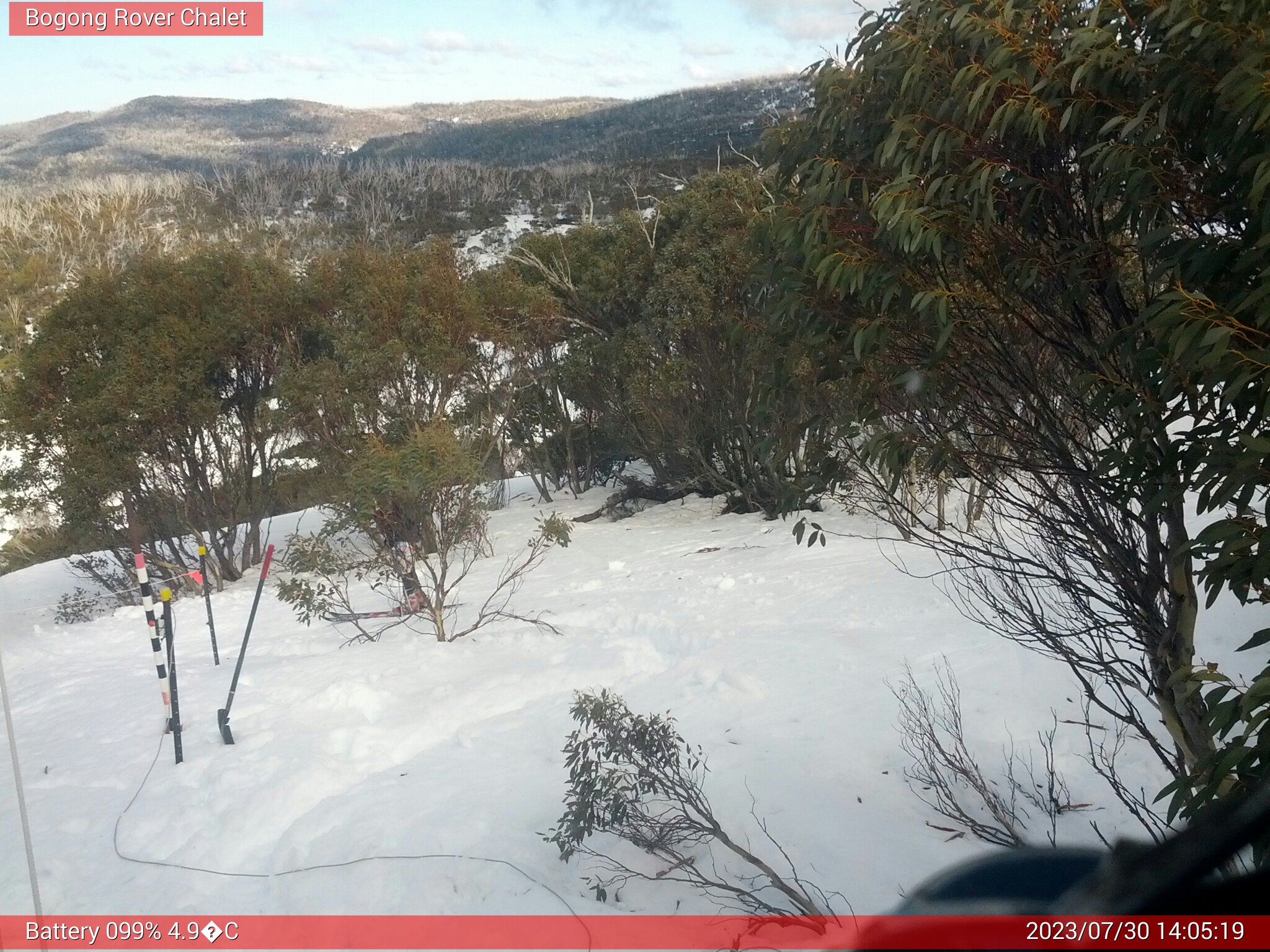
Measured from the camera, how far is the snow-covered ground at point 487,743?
3.69 m

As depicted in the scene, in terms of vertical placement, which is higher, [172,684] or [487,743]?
[172,684]

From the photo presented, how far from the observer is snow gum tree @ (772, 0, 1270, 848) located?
1.92 meters

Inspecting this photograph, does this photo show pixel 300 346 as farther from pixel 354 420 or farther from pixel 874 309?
pixel 874 309

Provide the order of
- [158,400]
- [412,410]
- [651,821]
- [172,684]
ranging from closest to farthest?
[651,821], [172,684], [158,400], [412,410]

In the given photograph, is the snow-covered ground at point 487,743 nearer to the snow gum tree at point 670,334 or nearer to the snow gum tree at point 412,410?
the snow gum tree at point 412,410

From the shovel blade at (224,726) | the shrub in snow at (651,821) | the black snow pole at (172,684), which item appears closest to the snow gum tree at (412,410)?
the shovel blade at (224,726)

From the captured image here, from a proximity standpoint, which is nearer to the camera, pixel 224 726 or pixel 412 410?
pixel 224 726

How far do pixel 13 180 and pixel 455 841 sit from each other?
103 feet

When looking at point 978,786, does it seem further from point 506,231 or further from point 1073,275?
point 506,231

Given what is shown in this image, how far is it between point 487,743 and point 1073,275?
3.95 meters

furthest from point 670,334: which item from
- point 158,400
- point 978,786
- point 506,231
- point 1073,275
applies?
point 506,231

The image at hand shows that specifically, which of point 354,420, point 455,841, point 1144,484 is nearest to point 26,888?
point 455,841

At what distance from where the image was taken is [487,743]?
17.1 feet

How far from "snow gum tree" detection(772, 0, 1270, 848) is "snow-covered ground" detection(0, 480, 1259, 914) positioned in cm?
141
